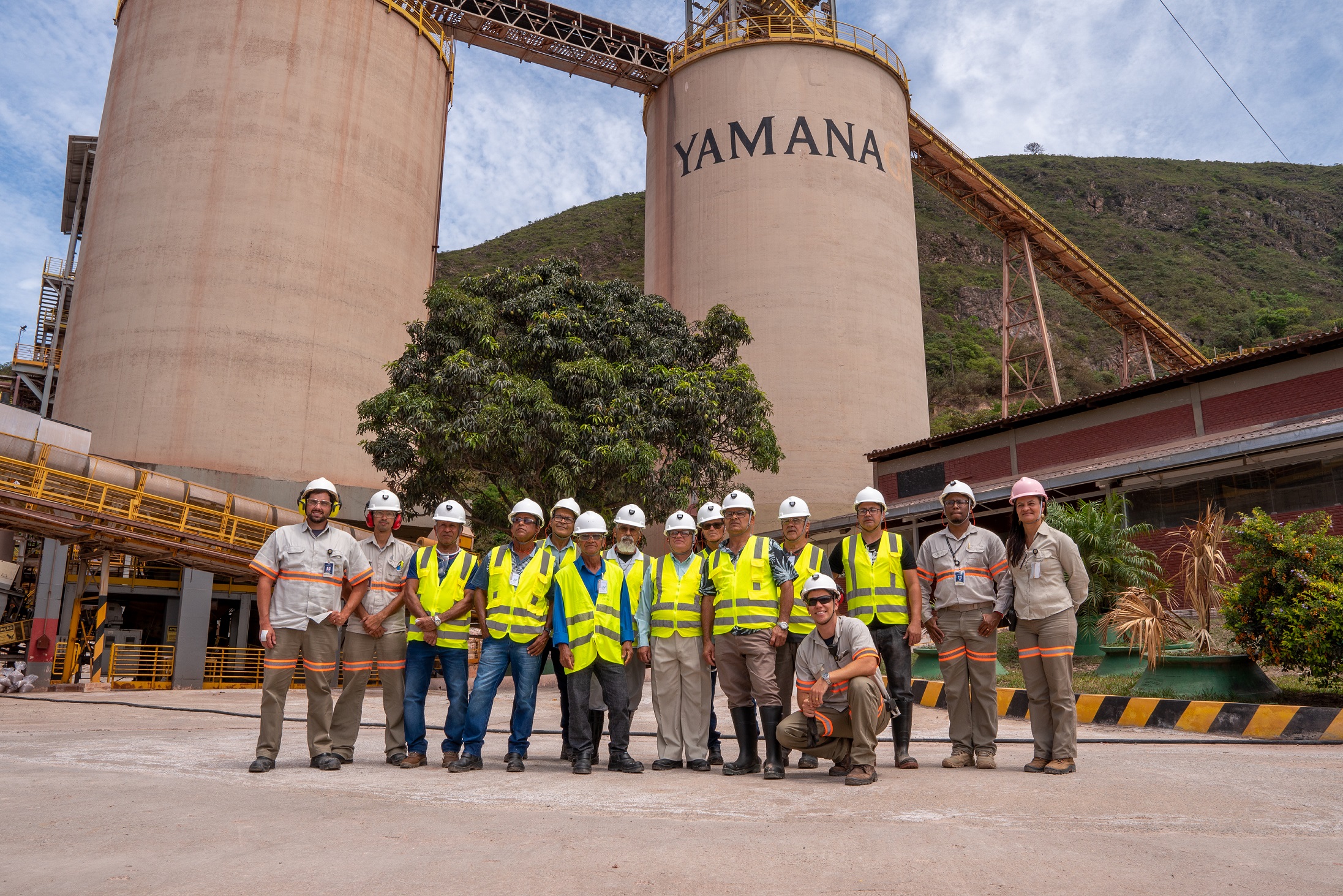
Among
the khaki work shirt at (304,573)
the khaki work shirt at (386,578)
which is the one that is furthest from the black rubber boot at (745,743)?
the khaki work shirt at (304,573)

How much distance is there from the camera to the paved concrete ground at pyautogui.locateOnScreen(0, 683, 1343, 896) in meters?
3.11

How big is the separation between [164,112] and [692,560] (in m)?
27.5

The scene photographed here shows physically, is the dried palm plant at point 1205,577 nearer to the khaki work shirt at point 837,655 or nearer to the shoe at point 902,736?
the shoe at point 902,736

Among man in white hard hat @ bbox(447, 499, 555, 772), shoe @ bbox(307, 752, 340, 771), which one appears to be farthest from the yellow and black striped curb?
shoe @ bbox(307, 752, 340, 771)

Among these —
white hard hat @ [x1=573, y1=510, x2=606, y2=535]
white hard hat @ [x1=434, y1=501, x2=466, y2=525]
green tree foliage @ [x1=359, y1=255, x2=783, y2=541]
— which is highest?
green tree foliage @ [x1=359, y1=255, x2=783, y2=541]

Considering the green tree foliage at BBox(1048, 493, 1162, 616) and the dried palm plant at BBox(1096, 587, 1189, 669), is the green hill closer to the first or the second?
the green tree foliage at BBox(1048, 493, 1162, 616)

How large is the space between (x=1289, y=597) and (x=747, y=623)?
16.4 feet

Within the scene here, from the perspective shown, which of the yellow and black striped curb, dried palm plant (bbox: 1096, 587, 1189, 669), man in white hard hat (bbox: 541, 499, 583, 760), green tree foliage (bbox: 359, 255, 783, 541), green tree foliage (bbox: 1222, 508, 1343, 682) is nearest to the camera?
man in white hard hat (bbox: 541, 499, 583, 760)

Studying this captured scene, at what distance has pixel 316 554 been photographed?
21.1ft

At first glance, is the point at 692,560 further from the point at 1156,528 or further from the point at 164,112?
the point at 164,112

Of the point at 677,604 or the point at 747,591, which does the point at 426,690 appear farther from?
the point at 747,591

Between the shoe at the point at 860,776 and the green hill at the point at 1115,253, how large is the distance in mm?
54820

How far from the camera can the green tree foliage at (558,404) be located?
57.0ft

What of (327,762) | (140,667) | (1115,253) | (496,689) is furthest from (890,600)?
(1115,253)
